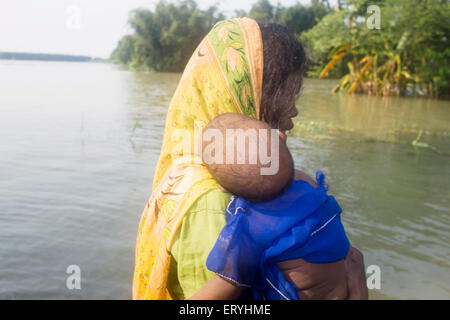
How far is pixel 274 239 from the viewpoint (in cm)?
118

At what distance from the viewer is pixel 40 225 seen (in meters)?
4.14

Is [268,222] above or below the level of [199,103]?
below

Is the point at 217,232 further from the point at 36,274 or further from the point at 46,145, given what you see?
the point at 46,145

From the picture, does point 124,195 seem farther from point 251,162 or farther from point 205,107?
point 251,162

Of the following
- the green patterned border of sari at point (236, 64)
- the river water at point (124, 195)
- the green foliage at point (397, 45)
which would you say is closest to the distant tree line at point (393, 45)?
the green foliage at point (397, 45)

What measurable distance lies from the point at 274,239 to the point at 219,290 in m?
0.20

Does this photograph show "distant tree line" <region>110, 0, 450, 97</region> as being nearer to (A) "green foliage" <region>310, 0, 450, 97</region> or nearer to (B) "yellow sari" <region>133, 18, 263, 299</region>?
(A) "green foliage" <region>310, 0, 450, 97</region>

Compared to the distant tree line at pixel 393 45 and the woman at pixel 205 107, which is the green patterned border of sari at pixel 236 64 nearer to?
the woman at pixel 205 107

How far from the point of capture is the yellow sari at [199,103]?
1.40 metres

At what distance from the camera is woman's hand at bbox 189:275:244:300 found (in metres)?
1.17

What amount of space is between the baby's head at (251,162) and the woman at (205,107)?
57 mm

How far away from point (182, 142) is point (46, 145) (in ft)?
20.9

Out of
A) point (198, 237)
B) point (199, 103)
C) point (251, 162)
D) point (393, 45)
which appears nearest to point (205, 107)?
point (199, 103)

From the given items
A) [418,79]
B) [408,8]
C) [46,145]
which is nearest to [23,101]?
[46,145]
